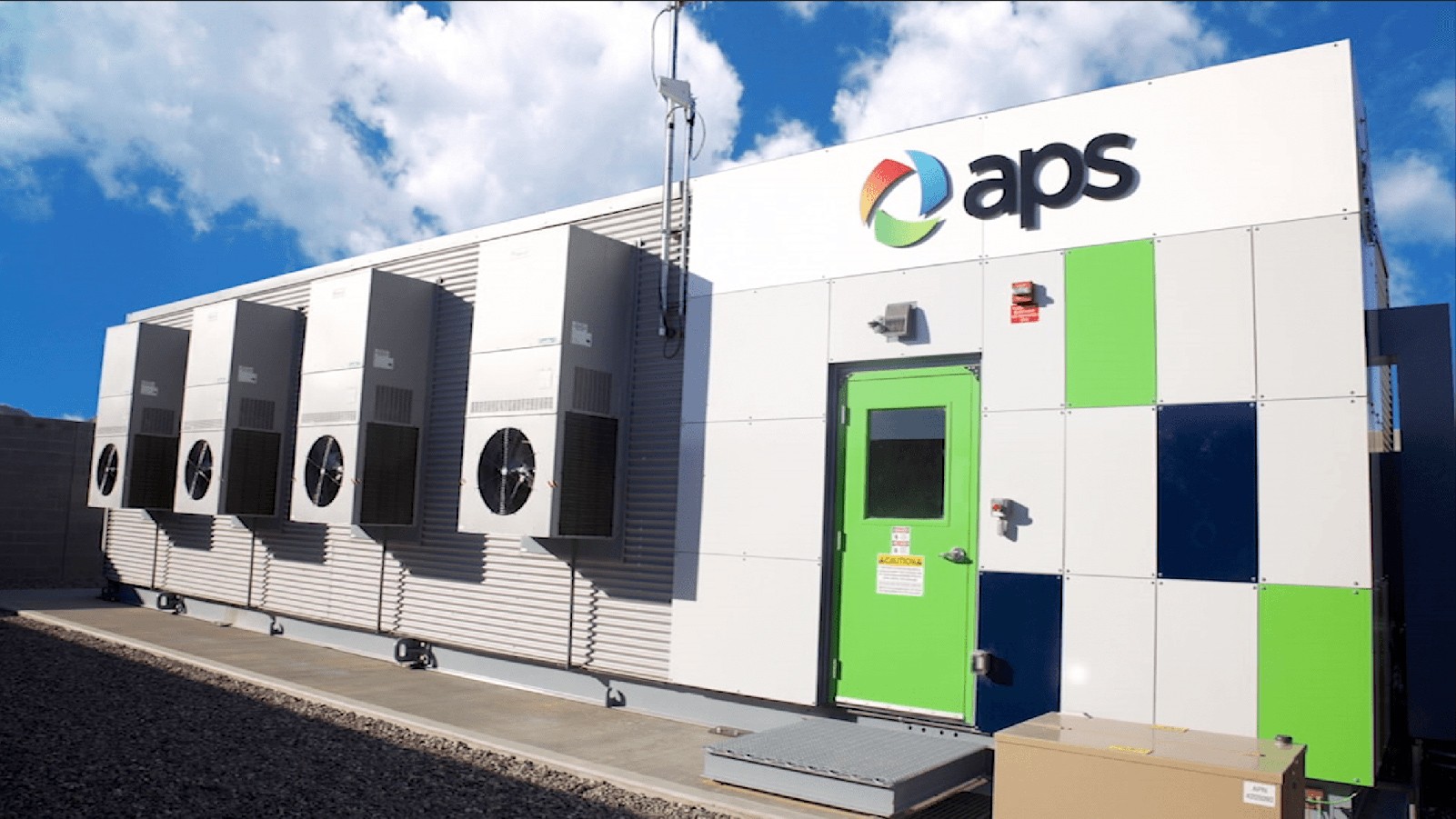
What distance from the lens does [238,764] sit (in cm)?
511

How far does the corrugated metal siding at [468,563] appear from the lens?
7047mm

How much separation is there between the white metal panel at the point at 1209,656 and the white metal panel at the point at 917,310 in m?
1.71

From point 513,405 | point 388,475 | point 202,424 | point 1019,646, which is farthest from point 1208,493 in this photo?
point 202,424

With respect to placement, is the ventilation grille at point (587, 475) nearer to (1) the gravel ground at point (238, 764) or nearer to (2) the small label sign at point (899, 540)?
(1) the gravel ground at point (238, 764)

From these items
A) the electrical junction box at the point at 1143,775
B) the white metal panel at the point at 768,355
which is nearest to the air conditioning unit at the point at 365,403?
the white metal panel at the point at 768,355

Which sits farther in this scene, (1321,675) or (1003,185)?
(1003,185)

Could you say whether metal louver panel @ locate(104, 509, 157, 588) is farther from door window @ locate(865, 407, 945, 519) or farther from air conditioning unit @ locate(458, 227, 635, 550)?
door window @ locate(865, 407, 945, 519)

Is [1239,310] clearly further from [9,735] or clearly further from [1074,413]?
[9,735]

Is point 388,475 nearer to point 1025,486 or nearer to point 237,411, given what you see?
point 237,411

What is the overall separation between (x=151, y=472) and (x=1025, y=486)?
34.4ft

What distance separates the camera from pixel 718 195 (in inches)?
271

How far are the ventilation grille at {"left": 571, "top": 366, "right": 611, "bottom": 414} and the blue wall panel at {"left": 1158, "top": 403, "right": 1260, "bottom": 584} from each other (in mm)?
3751

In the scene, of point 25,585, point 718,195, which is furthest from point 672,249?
point 25,585

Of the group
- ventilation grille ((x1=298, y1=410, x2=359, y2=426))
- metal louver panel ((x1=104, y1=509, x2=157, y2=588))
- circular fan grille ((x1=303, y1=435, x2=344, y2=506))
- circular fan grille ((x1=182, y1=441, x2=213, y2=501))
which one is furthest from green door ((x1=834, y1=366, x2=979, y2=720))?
metal louver panel ((x1=104, y1=509, x2=157, y2=588))
